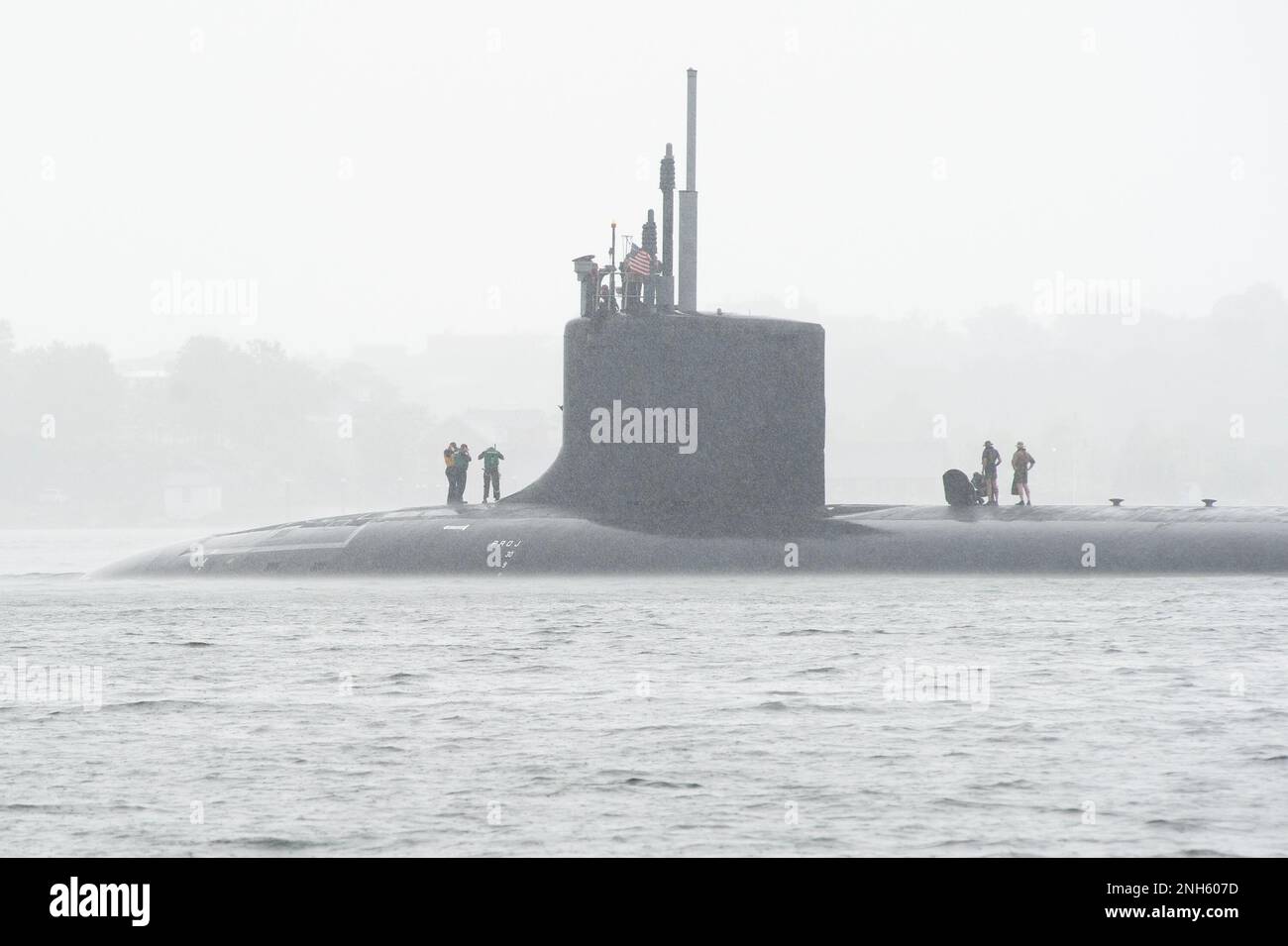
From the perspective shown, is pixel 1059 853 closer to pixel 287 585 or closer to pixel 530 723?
pixel 530 723

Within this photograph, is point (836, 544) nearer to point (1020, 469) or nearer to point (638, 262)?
point (638, 262)

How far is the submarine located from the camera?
24500 mm

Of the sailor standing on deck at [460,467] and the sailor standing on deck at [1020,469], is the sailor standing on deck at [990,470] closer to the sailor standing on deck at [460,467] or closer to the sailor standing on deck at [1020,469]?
the sailor standing on deck at [1020,469]

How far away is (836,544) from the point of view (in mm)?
24781

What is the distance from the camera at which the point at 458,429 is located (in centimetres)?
14288

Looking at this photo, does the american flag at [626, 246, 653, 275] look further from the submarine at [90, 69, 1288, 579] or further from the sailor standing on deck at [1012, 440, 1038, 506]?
the sailor standing on deck at [1012, 440, 1038, 506]

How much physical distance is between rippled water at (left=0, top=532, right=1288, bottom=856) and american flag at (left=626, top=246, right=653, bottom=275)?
4320mm

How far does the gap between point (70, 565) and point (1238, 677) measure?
38.0m

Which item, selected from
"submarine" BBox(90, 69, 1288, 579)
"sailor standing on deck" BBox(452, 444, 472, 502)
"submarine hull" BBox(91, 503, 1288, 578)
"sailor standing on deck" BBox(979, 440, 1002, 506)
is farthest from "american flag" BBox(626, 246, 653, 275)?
"sailor standing on deck" BBox(979, 440, 1002, 506)

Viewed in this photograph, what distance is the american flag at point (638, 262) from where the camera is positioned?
25094mm

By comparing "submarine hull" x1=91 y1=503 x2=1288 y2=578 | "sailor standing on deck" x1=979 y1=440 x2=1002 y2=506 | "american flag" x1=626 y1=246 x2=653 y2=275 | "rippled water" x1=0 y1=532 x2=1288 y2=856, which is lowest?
"rippled water" x1=0 y1=532 x2=1288 y2=856

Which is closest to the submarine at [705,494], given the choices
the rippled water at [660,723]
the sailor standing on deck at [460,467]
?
the rippled water at [660,723]

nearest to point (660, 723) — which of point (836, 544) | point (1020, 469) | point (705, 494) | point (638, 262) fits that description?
point (836, 544)
